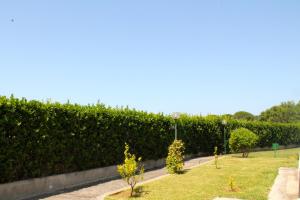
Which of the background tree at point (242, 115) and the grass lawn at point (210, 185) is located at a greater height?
the background tree at point (242, 115)

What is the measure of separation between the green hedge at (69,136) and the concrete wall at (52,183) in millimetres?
211

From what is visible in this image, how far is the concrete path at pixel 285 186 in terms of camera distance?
489 inches

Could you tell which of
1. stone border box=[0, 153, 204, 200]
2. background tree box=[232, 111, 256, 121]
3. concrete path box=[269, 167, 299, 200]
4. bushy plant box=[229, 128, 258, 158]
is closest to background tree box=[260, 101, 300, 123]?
background tree box=[232, 111, 256, 121]

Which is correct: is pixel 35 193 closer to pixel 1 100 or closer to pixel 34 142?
pixel 34 142

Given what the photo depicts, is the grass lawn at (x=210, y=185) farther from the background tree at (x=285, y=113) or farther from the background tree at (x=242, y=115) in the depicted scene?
the background tree at (x=242, y=115)

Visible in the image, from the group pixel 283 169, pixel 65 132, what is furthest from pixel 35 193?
pixel 283 169

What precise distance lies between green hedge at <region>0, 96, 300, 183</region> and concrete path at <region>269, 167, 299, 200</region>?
289 inches

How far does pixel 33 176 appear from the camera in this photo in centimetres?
1303

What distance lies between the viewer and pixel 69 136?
14820 millimetres

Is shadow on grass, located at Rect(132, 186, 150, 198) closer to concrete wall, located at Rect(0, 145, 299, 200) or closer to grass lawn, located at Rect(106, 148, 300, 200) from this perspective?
grass lawn, located at Rect(106, 148, 300, 200)

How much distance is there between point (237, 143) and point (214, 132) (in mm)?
3401

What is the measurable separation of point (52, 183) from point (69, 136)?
1966 mm

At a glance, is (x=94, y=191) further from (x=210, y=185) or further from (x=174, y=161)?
(x=174, y=161)

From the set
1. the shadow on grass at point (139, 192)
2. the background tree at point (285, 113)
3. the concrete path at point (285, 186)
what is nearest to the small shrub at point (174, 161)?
the shadow on grass at point (139, 192)
